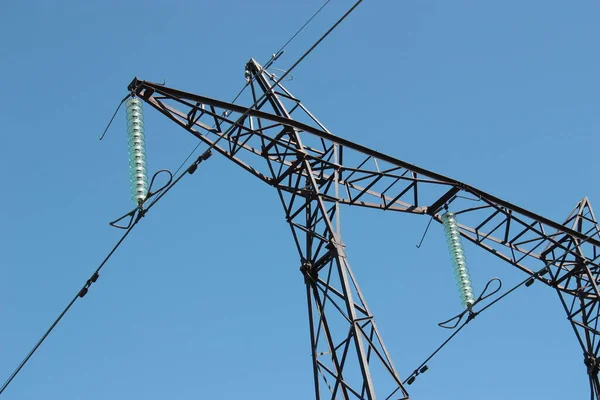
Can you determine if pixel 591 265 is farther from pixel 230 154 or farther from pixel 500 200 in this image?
pixel 230 154

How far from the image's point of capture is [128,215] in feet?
49.4

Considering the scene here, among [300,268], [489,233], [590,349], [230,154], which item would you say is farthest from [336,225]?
[590,349]

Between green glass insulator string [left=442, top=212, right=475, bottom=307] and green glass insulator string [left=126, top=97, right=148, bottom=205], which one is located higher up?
green glass insulator string [left=442, top=212, right=475, bottom=307]

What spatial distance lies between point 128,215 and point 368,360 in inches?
179

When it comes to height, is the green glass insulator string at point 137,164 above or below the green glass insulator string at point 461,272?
below

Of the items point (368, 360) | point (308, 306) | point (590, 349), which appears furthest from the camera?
point (590, 349)

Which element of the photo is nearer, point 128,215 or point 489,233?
point 128,215

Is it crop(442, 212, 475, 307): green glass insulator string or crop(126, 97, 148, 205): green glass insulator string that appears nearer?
crop(126, 97, 148, 205): green glass insulator string

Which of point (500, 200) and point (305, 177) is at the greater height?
point (500, 200)

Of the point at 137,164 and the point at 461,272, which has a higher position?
the point at 461,272

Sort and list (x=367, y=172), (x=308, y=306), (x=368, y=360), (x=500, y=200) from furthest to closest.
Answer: (x=500, y=200) → (x=367, y=172) → (x=308, y=306) → (x=368, y=360)

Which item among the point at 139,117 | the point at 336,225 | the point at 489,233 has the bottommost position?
Result: the point at 139,117

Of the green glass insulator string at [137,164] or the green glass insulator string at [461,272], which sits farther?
the green glass insulator string at [461,272]

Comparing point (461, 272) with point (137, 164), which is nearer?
point (137, 164)
